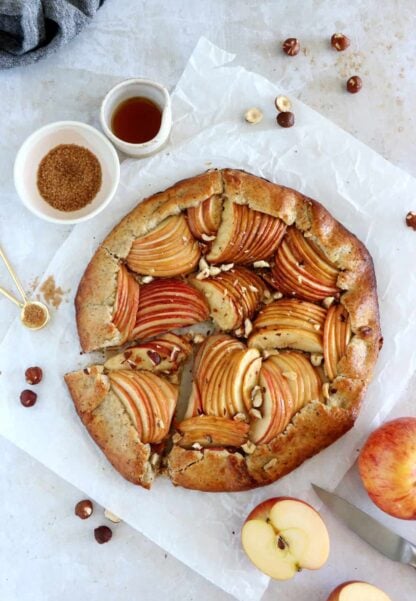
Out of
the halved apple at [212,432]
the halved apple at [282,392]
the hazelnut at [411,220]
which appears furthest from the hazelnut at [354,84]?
the halved apple at [212,432]

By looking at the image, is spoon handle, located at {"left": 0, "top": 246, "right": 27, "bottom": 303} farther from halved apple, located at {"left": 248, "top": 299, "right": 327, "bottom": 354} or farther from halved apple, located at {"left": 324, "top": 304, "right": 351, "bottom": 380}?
halved apple, located at {"left": 324, "top": 304, "right": 351, "bottom": 380}

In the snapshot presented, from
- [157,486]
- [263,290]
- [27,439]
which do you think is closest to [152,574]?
[157,486]

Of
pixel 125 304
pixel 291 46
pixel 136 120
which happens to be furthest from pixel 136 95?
pixel 125 304

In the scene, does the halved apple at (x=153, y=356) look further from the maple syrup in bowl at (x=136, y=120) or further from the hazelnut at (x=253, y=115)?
the hazelnut at (x=253, y=115)

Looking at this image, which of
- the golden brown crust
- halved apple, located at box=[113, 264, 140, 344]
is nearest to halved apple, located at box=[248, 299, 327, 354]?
halved apple, located at box=[113, 264, 140, 344]

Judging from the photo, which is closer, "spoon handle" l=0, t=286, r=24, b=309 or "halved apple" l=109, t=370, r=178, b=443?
"halved apple" l=109, t=370, r=178, b=443

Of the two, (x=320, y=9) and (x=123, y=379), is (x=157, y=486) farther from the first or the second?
(x=320, y=9)

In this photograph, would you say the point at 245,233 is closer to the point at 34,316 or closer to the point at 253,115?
the point at 253,115
